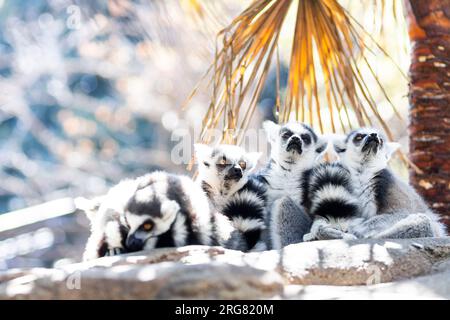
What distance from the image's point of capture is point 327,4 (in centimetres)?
521

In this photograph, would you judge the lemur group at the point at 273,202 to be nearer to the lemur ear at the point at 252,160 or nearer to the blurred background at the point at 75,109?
the lemur ear at the point at 252,160

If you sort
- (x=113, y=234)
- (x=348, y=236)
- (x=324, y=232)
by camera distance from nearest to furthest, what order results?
(x=113, y=234), (x=348, y=236), (x=324, y=232)

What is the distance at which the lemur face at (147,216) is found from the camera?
365 cm

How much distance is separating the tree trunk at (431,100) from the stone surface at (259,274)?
148 cm

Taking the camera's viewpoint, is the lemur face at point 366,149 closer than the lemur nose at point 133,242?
No

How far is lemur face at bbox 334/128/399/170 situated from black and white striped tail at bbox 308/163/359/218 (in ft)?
0.52

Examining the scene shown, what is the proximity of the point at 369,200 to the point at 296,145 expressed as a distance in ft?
2.12

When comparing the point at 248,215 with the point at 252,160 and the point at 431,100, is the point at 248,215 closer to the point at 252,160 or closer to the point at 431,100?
the point at 252,160

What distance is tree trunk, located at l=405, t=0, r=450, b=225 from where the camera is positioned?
5.19m

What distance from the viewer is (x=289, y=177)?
4844 millimetres

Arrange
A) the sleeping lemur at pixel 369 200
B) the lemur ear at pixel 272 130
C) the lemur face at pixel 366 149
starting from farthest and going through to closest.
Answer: the lemur ear at pixel 272 130 → the lemur face at pixel 366 149 → the sleeping lemur at pixel 369 200

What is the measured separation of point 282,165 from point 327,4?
132 centimetres

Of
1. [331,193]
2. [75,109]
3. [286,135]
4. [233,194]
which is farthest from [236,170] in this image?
[75,109]

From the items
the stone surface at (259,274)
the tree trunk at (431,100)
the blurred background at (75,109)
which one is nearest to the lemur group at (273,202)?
the stone surface at (259,274)
